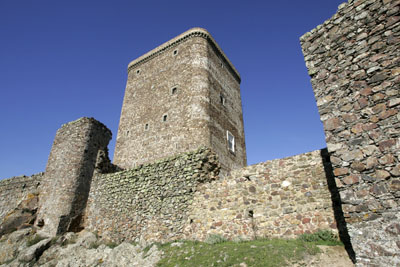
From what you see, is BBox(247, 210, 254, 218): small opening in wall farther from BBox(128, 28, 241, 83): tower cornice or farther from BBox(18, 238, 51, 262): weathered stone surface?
BBox(128, 28, 241, 83): tower cornice

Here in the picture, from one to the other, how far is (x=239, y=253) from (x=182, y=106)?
1240 cm

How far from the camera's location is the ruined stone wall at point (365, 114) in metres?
4.09

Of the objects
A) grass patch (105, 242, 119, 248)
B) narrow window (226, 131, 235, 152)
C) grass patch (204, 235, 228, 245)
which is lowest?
grass patch (105, 242, 119, 248)

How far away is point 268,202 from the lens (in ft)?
23.4

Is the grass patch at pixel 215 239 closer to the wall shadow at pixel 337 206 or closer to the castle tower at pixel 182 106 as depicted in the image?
the wall shadow at pixel 337 206

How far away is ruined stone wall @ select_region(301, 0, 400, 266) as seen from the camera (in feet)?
13.4

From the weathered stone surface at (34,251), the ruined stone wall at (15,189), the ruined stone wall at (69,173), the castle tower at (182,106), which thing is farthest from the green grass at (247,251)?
the ruined stone wall at (15,189)

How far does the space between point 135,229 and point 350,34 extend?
903cm

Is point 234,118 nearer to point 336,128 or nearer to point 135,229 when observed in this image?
point 135,229

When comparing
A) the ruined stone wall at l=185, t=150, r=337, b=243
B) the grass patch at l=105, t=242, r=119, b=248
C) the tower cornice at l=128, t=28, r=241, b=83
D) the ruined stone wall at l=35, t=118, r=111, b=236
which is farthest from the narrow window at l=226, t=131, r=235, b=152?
the grass patch at l=105, t=242, r=119, b=248

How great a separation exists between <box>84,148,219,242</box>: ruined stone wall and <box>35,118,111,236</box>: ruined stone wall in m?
0.95

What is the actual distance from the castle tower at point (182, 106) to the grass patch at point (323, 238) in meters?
9.62

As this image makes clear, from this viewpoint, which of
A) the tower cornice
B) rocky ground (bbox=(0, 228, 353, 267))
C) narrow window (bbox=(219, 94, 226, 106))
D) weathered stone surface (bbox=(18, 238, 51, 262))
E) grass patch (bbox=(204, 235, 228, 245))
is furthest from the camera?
the tower cornice

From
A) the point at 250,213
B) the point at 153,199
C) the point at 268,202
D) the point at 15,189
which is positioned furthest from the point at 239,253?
the point at 15,189
